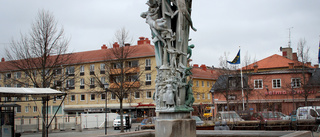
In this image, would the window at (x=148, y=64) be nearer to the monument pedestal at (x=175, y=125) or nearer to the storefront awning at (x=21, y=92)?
the storefront awning at (x=21, y=92)

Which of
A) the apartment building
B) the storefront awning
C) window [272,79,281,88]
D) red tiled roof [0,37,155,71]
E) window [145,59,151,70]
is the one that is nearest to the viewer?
the storefront awning

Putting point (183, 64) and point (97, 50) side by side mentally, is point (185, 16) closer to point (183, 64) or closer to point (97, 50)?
point (183, 64)

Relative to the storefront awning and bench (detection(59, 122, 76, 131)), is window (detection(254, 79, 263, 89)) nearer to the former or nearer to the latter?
bench (detection(59, 122, 76, 131))

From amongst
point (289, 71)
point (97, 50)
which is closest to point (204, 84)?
point (97, 50)

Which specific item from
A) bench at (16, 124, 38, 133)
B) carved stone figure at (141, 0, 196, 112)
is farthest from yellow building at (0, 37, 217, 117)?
carved stone figure at (141, 0, 196, 112)

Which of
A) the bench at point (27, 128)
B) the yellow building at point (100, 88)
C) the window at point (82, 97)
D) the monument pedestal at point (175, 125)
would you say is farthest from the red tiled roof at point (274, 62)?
the monument pedestal at point (175, 125)

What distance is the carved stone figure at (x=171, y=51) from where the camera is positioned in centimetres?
854

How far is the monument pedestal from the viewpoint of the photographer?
27.0 ft

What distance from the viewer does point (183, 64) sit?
29.3ft

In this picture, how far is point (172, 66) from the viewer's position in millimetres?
8727

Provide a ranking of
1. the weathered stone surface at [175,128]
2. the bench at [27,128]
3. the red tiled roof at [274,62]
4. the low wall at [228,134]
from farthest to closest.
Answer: the red tiled roof at [274,62] < the bench at [27,128] < the low wall at [228,134] < the weathered stone surface at [175,128]

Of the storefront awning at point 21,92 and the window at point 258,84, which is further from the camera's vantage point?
the window at point 258,84

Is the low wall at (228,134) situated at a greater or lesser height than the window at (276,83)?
lesser

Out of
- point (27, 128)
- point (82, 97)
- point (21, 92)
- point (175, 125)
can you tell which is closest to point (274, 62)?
point (82, 97)
